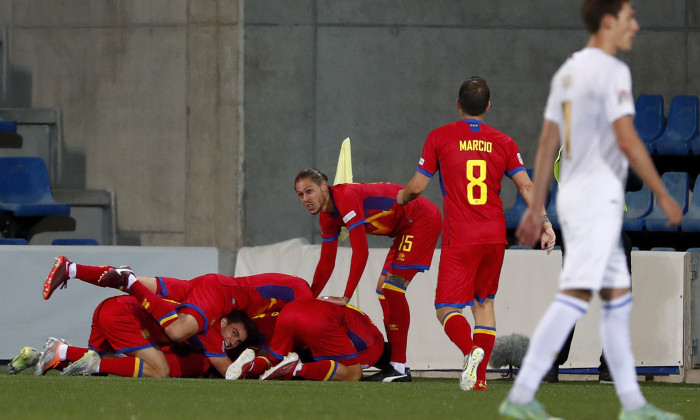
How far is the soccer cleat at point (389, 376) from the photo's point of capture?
26.0 ft

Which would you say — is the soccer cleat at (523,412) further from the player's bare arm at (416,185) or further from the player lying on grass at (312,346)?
the player lying on grass at (312,346)

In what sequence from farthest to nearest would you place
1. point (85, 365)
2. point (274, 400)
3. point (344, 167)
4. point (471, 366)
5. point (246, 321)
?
point (344, 167) → point (246, 321) → point (85, 365) → point (471, 366) → point (274, 400)

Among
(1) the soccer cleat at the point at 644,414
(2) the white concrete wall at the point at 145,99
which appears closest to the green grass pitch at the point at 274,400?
(1) the soccer cleat at the point at 644,414

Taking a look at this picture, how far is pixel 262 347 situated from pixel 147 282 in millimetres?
942

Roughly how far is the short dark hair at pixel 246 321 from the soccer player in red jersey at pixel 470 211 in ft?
5.14

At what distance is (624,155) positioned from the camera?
4.19m

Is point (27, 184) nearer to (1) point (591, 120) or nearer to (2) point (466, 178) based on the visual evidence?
(2) point (466, 178)

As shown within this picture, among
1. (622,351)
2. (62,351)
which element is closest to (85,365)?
(62,351)

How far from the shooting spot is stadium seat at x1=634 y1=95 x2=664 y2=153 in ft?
42.7

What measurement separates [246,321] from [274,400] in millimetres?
2309

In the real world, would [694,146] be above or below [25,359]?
above

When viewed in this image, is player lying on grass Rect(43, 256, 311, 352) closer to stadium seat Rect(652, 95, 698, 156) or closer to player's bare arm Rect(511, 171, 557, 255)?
player's bare arm Rect(511, 171, 557, 255)

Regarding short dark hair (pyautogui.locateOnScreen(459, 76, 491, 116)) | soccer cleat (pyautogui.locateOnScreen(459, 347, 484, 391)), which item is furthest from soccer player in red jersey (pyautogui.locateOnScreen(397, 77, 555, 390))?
soccer cleat (pyautogui.locateOnScreen(459, 347, 484, 391))

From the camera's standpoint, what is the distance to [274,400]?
548 centimetres
